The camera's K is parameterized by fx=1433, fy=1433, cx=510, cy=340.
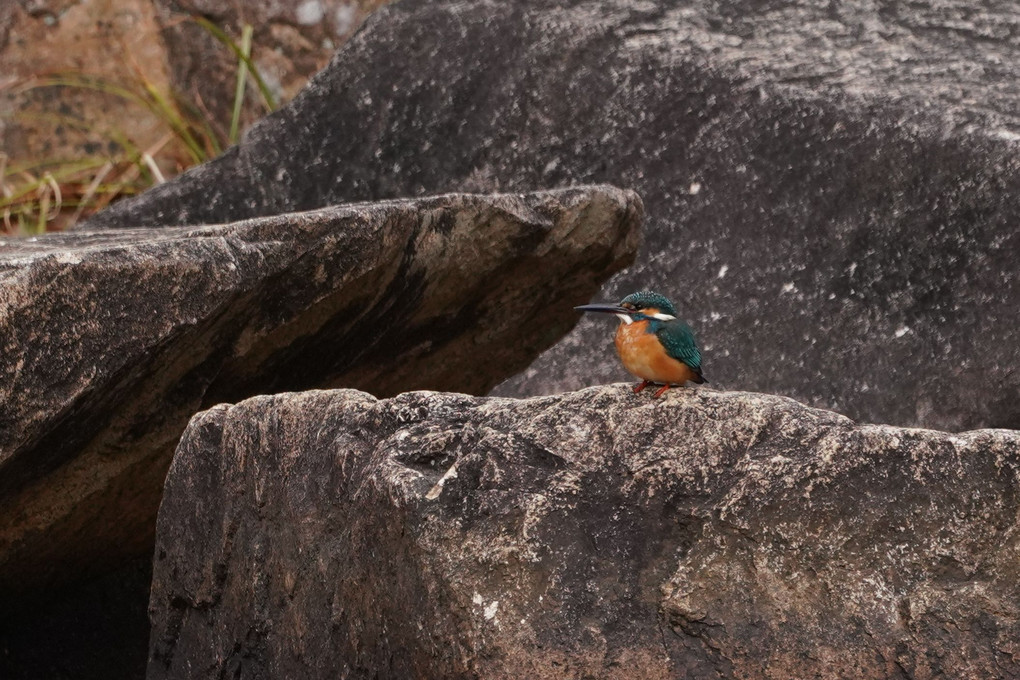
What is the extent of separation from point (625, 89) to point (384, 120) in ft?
3.67

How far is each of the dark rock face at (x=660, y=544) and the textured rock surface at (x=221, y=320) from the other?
0.74 meters

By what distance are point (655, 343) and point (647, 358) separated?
7 centimetres

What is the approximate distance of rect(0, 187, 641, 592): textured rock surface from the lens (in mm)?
3346

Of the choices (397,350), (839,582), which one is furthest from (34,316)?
(839,582)

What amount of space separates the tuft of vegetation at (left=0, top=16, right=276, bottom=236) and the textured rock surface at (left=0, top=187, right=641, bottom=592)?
4.11m

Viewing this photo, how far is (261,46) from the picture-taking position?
870 centimetres

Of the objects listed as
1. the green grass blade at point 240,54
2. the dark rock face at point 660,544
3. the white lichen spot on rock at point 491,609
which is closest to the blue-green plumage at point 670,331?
the dark rock face at point 660,544

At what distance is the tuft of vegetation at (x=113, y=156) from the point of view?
27.6ft

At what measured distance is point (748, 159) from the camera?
5863 mm

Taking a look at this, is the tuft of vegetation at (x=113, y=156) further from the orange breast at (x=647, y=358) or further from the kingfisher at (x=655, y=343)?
the orange breast at (x=647, y=358)

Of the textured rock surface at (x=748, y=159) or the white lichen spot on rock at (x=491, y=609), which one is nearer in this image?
the white lichen spot on rock at (x=491, y=609)

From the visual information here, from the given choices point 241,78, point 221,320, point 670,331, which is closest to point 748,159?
point 670,331

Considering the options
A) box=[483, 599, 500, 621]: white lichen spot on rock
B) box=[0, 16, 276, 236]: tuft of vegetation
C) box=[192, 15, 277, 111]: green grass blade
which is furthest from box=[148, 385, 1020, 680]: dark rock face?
box=[0, 16, 276, 236]: tuft of vegetation

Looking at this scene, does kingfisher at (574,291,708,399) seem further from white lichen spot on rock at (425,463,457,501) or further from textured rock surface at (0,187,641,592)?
textured rock surface at (0,187,641,592)
